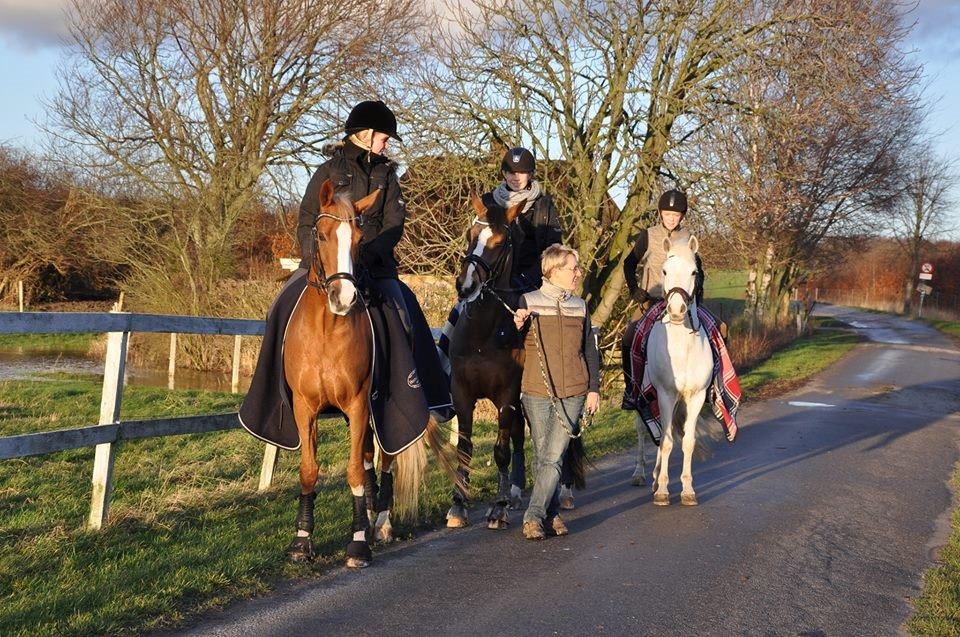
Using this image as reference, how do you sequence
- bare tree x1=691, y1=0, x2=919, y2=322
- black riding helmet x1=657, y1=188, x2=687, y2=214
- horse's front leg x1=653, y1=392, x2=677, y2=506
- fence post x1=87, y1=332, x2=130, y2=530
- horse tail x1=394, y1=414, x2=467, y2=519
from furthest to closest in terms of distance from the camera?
bare tree x1=691, y1=0, x2=919, y2=322 < black riding helmet x1=657, y1=188, x2=687, y2=214 < horse's front leg x1=653, y1=392, x2=677, y2=506 < horse tail x1=394, y1=414, x2=467, y2=519 < fence post x1=87, y1=332, x2=130, y2=530

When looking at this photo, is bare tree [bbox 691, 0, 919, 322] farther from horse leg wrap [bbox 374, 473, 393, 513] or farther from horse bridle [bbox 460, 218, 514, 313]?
horse leg wrap [bbox 374, 473, 393, 513]

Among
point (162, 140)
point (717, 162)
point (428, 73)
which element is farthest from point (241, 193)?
point (717, 162)

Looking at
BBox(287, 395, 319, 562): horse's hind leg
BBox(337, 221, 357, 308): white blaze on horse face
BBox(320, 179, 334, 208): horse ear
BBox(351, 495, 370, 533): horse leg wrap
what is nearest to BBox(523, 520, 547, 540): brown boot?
BBox(351, 495, 370, 533): horse leg wrap

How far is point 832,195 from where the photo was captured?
94.2 ft

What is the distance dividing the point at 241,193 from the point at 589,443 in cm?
1490

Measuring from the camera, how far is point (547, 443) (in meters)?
6.98

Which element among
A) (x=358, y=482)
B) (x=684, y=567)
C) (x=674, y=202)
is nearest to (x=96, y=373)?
(x=674, y=202)

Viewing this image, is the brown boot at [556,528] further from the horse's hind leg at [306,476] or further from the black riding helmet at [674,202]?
the black riding helmet at [674,202]

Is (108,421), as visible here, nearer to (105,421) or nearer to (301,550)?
(105,421)

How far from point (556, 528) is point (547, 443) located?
2.03ft

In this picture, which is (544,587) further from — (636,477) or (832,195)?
(832,195)

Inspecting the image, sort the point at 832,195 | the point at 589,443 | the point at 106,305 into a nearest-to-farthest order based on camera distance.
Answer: the point at 589,443, the point at 832,195, the point at 106,305

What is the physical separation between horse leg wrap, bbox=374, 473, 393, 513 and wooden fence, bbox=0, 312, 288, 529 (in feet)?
4.73

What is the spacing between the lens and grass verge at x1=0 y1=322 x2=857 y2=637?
478 cm
